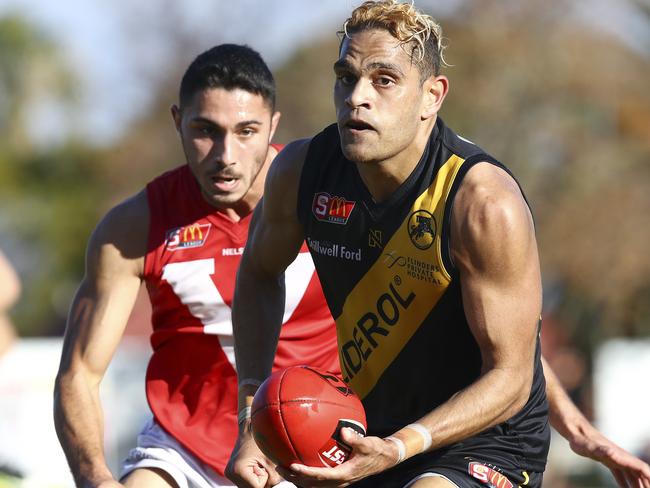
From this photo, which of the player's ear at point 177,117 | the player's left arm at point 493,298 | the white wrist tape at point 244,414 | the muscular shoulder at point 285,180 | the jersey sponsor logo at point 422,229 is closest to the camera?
the player's left arm at point 493,298

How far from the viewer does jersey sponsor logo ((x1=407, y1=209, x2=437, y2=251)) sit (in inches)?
194

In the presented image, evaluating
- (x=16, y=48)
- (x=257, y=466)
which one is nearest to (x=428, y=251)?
(x=257, y=466)

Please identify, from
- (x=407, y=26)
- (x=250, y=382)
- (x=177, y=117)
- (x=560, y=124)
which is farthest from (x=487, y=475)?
(x=560, y=124)

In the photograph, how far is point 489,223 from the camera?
4727 millimetres

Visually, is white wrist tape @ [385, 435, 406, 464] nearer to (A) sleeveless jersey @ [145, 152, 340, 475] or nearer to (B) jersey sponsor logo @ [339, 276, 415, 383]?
(B) jersey sponsor logo @ [339, 276, 415, 383]

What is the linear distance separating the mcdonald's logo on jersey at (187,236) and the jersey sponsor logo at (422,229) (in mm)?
1763

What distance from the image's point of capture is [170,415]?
662 centimetres

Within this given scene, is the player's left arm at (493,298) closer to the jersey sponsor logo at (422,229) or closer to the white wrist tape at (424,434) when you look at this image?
the white wrist tape at (424,434)

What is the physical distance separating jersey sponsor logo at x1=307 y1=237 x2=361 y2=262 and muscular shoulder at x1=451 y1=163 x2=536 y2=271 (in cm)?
55

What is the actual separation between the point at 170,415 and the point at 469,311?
2320 mm

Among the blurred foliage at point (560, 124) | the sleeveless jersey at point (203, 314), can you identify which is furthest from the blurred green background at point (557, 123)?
the sleeveless jersey at point (203, 314)

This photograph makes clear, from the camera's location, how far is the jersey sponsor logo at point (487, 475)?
5031 mm

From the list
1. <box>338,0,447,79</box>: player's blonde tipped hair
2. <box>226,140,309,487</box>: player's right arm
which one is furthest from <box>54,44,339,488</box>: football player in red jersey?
<box>338,0,447,79</box>: player's blonde tipped hair

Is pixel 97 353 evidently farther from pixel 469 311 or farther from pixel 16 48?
pixel 16 48
